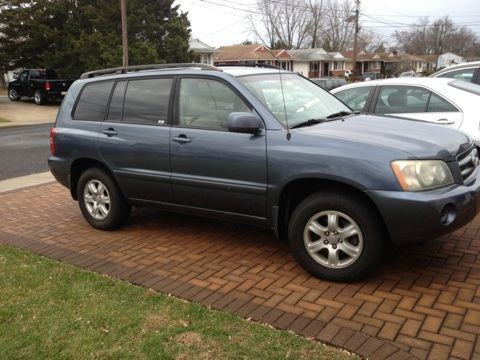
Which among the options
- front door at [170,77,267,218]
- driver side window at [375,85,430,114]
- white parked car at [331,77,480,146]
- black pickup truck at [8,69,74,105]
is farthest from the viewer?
black pickup truck at [8,69,74,105]

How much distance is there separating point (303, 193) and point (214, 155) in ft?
2.80

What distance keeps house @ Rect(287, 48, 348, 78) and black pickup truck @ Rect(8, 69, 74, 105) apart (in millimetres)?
46594

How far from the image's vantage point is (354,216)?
3822mm

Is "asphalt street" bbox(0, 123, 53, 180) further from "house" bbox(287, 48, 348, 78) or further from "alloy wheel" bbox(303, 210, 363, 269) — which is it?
"house" bbox(287, 48, 348, 78)

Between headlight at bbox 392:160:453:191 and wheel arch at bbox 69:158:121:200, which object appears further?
wheel arch at bbox 69:158:121:200

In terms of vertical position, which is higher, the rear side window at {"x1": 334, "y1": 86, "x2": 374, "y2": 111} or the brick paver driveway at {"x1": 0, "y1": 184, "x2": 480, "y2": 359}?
the rear side window at {"x1": 334, "y1": 86, "x2": 374, "y2": 111}

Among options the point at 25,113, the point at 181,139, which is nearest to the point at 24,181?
the point at 181,139

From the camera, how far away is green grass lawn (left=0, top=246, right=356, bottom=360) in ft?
10.3

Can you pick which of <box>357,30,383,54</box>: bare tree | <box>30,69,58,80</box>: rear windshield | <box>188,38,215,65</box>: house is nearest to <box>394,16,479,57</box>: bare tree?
<box>357,30,383,54</box>: bare tree

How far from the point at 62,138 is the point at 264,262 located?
2.79m

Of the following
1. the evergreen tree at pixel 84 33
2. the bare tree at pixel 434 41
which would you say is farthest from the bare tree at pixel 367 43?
the evergreen tree at pixel 84 33

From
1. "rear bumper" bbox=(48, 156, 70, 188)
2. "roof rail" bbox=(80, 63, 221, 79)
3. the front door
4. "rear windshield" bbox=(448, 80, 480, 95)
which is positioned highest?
"roof rail" bbox=(80, 63, 221, 79)

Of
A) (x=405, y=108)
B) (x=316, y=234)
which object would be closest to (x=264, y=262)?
(x=316, y=234)

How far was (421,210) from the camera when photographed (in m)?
3.57
